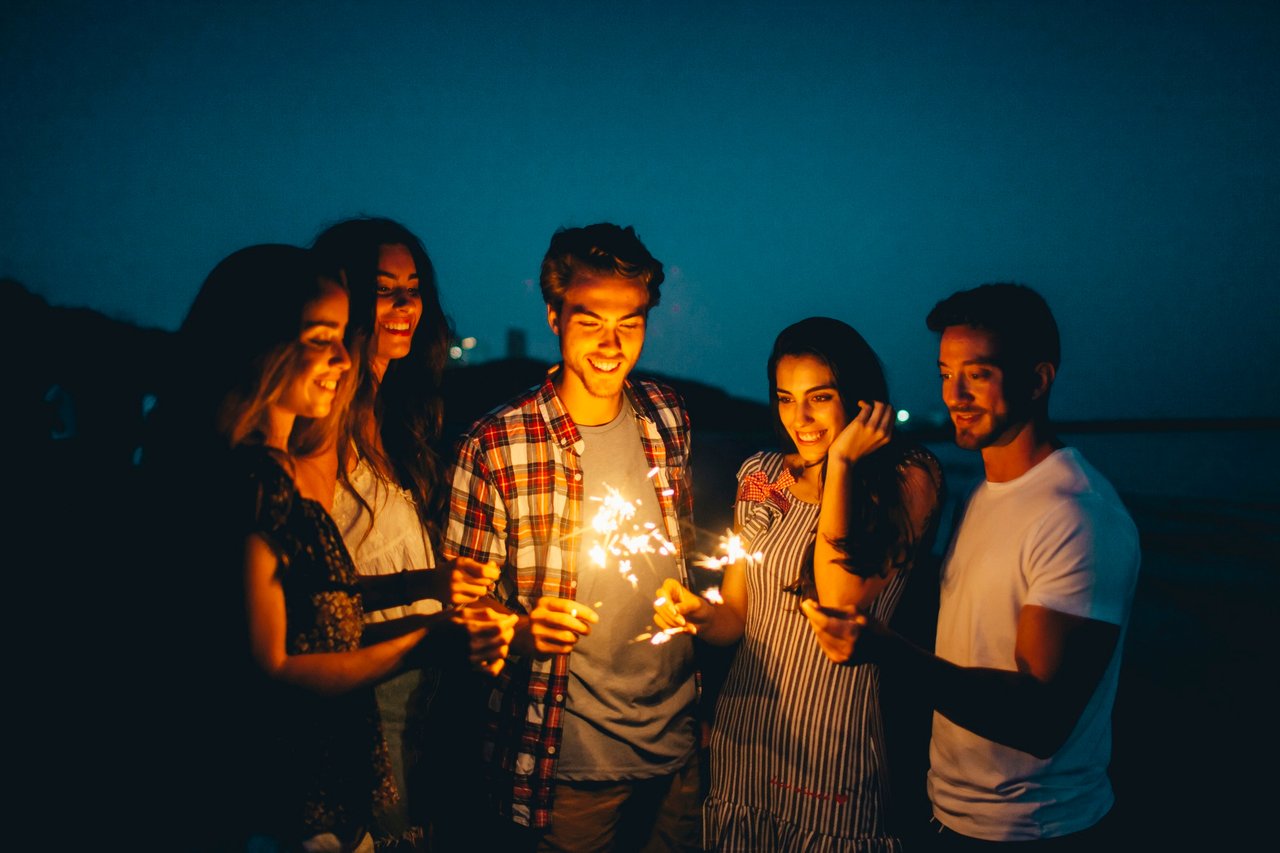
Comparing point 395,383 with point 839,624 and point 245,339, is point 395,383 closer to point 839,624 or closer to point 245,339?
point 245,339

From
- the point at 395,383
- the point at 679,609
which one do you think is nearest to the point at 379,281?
the point at 395,383

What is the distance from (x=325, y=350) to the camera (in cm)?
262

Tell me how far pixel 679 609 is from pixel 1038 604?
1507 mm

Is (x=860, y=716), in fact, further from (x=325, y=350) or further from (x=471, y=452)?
(x=325, y=350)

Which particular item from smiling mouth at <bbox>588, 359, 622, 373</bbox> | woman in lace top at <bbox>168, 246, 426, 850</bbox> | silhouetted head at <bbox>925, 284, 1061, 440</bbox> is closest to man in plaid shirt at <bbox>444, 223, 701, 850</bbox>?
smiling mouth at <bbox>588, 359, 622, 373</bbox>

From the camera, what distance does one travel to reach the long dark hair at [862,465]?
299 centimetres

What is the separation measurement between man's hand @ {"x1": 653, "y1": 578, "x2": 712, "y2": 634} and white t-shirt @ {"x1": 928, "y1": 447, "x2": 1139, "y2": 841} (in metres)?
1.13

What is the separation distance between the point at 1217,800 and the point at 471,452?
796 cm

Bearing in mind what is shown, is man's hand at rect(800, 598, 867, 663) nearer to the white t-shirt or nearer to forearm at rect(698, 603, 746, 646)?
the white t-shirt

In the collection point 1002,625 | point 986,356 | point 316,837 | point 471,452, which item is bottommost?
point 316,837

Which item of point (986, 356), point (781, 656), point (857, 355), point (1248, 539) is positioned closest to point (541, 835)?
point (781, 656)

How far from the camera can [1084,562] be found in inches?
94.0

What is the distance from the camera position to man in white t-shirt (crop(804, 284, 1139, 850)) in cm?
238

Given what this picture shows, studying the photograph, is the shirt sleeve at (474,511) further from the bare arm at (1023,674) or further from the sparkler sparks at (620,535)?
the bare arm at (1023,674)
